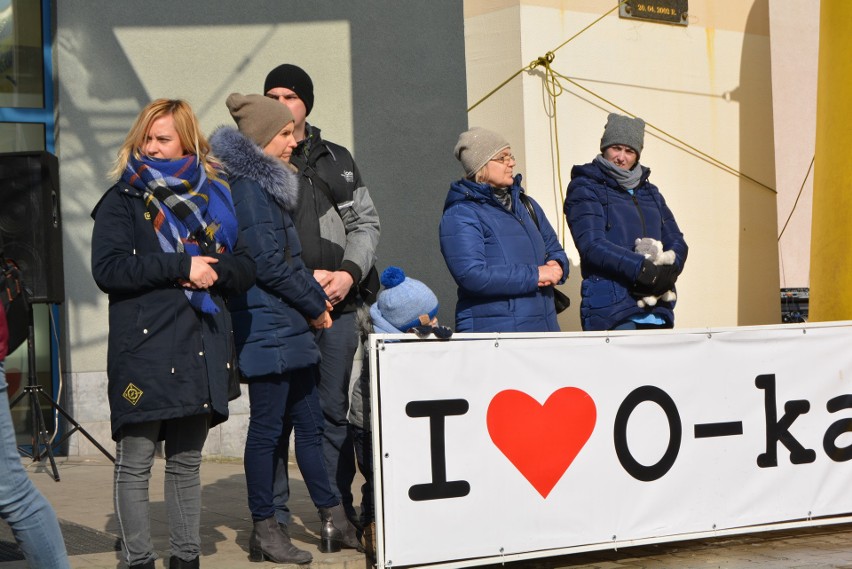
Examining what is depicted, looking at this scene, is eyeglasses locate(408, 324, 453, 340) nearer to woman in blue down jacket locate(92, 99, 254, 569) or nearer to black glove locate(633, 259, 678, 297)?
woman in blue down jacket locate(92, 99, 254, 569)

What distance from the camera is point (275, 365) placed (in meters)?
5.18

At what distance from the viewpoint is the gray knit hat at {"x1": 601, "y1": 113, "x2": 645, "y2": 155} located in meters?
6.78

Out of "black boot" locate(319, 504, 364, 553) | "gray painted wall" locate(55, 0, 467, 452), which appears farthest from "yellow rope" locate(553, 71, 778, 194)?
"black boot" locate(319, 504, 364, 553)

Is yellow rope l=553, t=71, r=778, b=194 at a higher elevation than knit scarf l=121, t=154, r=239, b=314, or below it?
higher

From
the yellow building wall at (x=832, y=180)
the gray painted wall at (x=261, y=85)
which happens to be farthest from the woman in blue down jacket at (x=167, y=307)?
the yellow building wall at (x=832, y=180)

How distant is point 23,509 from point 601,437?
8.50ft

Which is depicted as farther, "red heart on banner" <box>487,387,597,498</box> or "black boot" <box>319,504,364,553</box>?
"black boot" <box>319,504,364,553</box>

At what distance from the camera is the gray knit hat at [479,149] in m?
6.14

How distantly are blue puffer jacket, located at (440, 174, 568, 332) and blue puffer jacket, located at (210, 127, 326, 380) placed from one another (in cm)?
88

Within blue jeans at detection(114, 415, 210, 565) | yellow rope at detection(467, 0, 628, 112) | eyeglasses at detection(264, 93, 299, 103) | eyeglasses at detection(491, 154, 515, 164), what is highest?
yellow rope at detection(467, 0, 628, 112)

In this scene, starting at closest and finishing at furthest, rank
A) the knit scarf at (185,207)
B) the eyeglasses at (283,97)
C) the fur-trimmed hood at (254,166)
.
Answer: the knit scarf at (185,207), the fur-trimmed hood at (254,166), the eyeglasses at (283,97)

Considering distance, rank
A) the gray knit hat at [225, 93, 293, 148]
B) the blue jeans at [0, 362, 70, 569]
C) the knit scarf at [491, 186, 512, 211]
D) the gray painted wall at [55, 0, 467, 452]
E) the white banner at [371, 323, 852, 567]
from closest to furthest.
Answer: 1. the blue jeans at [0, 362, 70, 569]
2. the white banner at [371, 323, 852, 567]
3. the gray knit hat at [225, 93, 293, 148]
4. the knit scarf at [491, 186, 512, 211]
5. the gray painted wall at [55, 0, 467, 452]

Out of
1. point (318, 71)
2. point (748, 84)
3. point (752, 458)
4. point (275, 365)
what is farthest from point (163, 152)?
point (748, 84)

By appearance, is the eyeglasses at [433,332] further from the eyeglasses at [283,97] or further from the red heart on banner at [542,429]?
the eyeglasses at [283,97]
